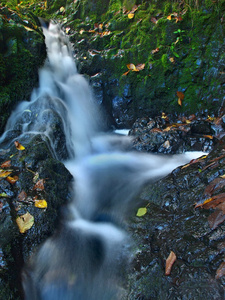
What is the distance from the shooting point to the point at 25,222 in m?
2.43

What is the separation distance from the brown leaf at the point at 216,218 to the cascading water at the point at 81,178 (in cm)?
97

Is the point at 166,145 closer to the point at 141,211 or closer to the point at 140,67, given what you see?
the point at 141,211

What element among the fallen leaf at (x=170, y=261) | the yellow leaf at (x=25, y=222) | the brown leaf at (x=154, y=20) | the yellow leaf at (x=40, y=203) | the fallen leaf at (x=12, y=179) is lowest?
the fallen leaf at (x=170, y=261)

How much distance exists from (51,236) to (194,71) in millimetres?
4987

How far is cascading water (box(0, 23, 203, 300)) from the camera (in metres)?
2.17

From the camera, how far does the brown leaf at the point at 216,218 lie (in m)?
1.96

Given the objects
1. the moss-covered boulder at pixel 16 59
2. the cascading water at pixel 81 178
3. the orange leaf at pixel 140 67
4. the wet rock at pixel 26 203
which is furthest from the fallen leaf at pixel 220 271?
the orange leaf at pixel 140 67

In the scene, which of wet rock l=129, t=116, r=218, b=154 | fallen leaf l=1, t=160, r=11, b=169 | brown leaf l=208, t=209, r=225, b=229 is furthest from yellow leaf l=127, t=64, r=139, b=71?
brown leaf l=208, t=209, r=225, b=229

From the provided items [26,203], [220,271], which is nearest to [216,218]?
[220,271]

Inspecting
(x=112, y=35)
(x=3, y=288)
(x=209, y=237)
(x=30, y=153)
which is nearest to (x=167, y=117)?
(x=112, y=35)

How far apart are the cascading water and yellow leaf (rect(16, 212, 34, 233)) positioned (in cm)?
29

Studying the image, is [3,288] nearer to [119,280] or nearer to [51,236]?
[51,236]

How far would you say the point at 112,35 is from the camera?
20.7 ft

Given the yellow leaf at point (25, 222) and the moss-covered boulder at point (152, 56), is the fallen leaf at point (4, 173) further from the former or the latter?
the moss-covered boulder at point (152, 56)
